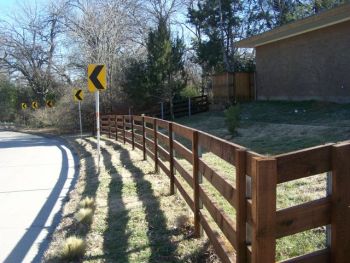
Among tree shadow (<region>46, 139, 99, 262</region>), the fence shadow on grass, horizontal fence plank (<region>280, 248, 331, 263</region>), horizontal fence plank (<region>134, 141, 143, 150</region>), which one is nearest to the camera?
horizontal fence plank (<region>280, 248, 331, 263</region>)

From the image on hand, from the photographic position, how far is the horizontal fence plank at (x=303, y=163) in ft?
10.1

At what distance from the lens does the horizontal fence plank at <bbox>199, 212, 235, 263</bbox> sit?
13.7ft

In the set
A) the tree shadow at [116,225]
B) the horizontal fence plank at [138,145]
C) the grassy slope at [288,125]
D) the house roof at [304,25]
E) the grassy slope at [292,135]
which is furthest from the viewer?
the house roof at [304,25]

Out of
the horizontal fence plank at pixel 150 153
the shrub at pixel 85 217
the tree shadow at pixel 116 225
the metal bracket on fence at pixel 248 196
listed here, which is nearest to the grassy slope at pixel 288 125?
the horizontal fence plank at pixel 150 153

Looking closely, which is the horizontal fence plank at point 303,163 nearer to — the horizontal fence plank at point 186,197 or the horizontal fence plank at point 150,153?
the horizontal fence plank at point 186,197

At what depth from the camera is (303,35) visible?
22.8 metres

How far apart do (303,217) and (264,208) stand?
0.37 m

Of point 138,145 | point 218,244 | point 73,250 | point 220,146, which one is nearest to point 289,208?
point 220,146

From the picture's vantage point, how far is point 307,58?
73.9 feet

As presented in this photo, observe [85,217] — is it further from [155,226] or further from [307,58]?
[307,58]

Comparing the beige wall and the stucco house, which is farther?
the beige wall

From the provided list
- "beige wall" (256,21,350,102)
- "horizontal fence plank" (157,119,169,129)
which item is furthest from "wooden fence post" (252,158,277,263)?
"beige wall" (256,21,350,102)

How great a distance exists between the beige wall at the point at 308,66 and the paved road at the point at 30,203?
1152 cm

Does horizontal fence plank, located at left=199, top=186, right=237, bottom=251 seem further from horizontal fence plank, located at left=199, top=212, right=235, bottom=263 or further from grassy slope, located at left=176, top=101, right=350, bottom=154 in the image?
grassy slope, located at left=176, top=101, right=350, bottom=154
